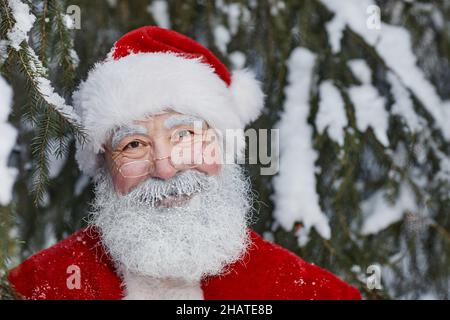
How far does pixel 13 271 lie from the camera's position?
188 centimetres

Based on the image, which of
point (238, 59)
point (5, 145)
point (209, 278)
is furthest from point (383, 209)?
point (5, 145)

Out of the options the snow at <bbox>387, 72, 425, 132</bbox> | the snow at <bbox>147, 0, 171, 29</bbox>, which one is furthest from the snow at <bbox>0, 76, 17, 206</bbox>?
the snow at <bbox>387, 72, 425, 132</bbox>

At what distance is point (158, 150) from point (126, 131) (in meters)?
0.11

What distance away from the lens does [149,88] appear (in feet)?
6.01

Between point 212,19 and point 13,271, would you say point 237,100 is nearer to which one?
point 212,19

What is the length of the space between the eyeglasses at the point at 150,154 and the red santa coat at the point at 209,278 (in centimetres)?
25

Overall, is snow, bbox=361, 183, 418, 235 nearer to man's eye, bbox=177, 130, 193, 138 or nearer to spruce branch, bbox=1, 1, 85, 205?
man's eye, bbox=177, 130, 193, 138

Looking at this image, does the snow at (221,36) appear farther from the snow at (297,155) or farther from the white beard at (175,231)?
the white beard at (175,231)

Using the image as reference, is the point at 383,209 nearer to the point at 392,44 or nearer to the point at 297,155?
the point at 297,155

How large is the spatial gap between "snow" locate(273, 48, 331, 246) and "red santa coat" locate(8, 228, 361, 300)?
1.20ft

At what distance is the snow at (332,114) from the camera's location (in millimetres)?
2281

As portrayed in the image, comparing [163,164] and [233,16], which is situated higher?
[233,16]

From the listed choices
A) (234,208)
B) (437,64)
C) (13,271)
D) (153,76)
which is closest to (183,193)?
(234,208)

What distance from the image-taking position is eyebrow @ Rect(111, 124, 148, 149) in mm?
1829
